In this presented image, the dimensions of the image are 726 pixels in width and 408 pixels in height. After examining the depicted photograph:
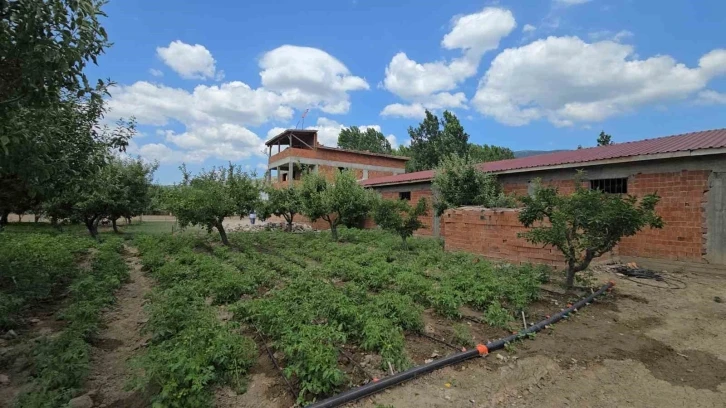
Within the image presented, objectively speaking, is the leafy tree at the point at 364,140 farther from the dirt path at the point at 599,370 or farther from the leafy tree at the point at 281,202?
the dirt path at the point at 599,370

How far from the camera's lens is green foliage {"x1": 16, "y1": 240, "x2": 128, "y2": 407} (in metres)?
2.84

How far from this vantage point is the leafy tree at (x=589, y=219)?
531 cm

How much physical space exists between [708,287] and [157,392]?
9.02 m

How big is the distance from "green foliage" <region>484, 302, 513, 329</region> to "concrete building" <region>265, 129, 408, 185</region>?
82.6ft

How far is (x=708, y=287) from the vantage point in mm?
6652

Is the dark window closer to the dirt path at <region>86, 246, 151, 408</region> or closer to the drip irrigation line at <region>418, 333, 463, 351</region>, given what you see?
the drip irrigation line at <region>418, 333, 463, 351</region>

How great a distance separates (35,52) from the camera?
256 centimetres

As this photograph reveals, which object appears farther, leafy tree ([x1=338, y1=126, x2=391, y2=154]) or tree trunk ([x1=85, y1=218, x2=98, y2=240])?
leafy tree ([x1=338, y1=126, x2=391, y2=154])

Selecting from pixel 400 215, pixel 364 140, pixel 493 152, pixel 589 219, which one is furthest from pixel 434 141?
pixel 589 219

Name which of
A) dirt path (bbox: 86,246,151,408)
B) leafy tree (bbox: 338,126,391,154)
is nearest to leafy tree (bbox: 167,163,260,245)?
dirt path (bbox: 86,246,151,408)

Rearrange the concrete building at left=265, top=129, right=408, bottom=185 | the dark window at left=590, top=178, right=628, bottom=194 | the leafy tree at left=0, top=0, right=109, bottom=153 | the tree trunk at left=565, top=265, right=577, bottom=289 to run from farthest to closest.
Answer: the concrete building at left=265, top=129, right=408, bottom=185
the dark window at left=590, top=178, right=628, bottom=194
the tree trunk at left=565, top=265, right=577, bottom=289
the leafy tree at left=0, top=0, right=109, bottom=153

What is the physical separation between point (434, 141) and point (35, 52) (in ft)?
126

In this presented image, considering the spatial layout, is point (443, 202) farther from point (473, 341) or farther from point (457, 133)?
point (457, 133)

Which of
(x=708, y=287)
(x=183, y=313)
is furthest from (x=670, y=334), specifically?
(x=183, y=313)
